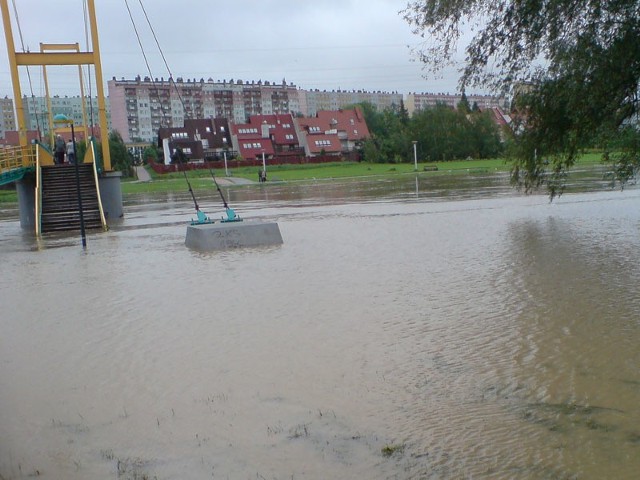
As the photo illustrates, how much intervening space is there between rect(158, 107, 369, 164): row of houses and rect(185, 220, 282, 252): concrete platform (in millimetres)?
95207

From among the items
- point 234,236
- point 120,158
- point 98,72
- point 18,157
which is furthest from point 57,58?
point 120,158

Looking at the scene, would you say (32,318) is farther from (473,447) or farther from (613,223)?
(613,223)

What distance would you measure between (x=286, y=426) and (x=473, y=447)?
65.7 inches

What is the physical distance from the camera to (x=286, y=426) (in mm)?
6664

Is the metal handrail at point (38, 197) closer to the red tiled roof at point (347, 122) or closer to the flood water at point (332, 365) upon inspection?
the flood water at point (332, 365)

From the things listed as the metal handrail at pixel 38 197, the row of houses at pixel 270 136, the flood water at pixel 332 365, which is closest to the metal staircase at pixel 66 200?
the metal handrail at pixel 38 197

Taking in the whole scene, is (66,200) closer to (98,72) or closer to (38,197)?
(38,197)

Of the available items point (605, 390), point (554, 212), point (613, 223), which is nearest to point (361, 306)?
point (605, 390)

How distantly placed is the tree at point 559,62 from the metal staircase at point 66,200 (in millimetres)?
18076

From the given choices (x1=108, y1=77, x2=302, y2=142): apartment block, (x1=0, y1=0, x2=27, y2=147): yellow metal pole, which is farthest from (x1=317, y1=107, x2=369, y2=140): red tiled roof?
(x1=0, y1=0, x2=27, y2=147): yellow metal pole

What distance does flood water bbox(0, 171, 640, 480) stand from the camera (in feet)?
19.6

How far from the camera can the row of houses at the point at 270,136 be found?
119 metres

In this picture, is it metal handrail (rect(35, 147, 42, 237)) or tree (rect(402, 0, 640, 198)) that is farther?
metal handrail (rect(35, 147, 42, 237))

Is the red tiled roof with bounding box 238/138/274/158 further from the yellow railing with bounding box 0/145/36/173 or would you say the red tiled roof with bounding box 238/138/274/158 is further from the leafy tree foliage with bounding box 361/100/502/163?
the yellow railing with bounding box 0/145/36/173
